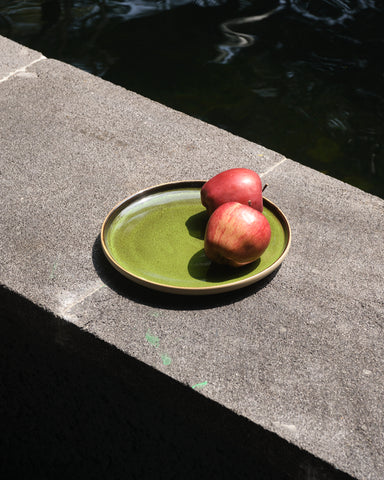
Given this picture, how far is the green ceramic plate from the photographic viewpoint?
64.0 inches

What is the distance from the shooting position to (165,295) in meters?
1.68

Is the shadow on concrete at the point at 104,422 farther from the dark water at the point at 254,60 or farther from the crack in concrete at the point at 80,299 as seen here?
the dark water at the point at 254,60

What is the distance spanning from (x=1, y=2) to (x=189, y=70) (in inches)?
76.1

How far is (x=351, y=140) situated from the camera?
407cm

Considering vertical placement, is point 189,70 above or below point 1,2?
below

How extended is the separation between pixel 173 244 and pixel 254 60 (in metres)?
3.27

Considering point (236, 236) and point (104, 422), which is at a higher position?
point (236, 236)

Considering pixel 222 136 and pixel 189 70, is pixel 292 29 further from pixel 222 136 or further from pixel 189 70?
pixel 222 136

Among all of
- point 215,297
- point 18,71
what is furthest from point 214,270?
point 18,71

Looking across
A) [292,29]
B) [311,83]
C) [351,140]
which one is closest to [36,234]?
[351,140]

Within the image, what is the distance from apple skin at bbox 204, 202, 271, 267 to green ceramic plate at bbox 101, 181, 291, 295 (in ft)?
0.18

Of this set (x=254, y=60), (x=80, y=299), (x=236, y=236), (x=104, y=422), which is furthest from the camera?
(x=254, y=60)

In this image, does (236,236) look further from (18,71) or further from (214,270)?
(18,71)

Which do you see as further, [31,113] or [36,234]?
[31,113]
